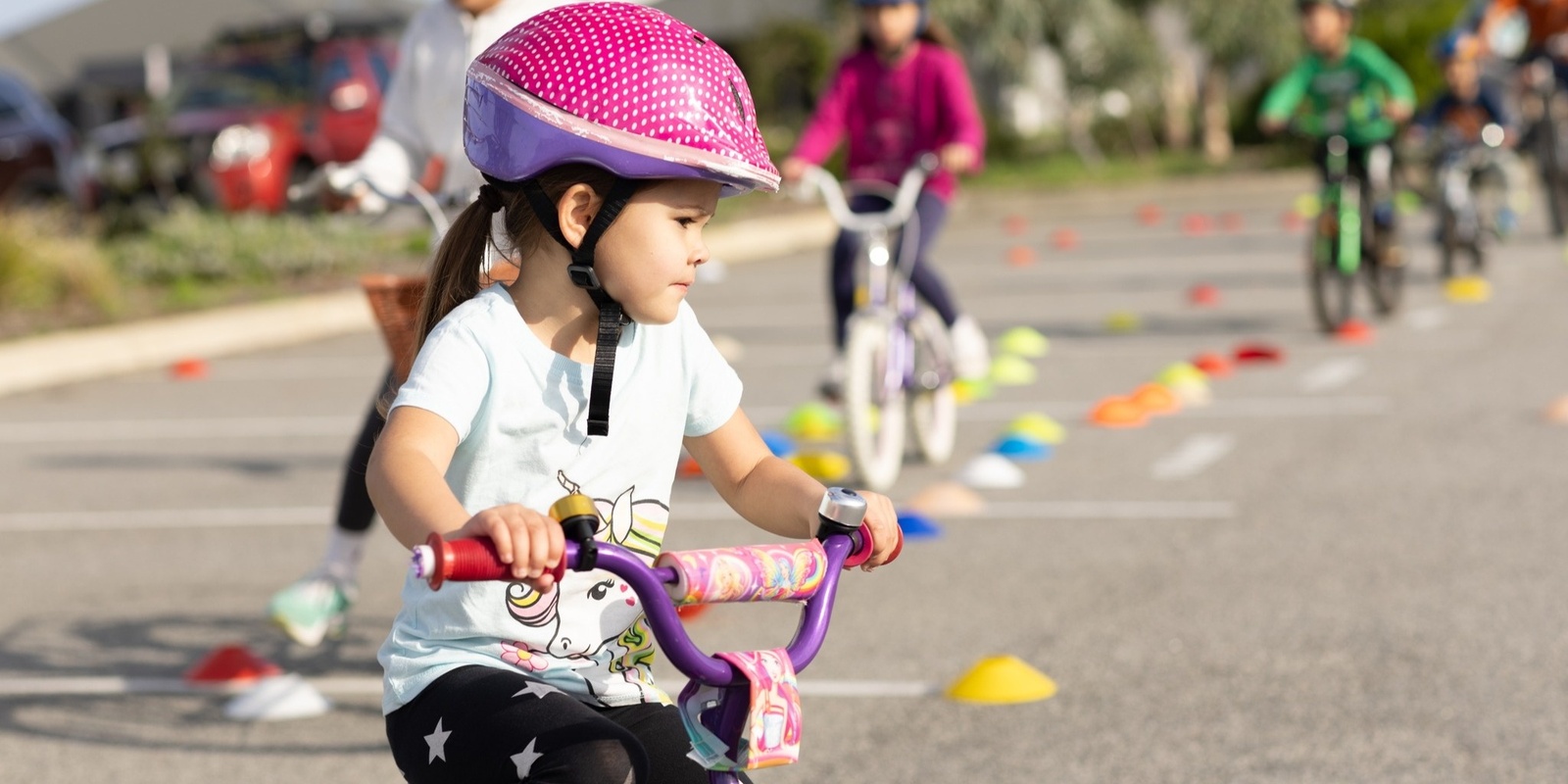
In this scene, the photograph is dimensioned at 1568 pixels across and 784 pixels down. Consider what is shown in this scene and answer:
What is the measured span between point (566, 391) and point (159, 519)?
17.4 feet

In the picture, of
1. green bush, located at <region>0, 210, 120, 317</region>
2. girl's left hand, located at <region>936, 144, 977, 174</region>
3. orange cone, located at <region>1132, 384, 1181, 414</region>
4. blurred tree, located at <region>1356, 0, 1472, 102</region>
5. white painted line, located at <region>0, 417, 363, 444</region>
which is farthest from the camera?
blurred tree, located at <region>1356, 0, 1472, 102</region>

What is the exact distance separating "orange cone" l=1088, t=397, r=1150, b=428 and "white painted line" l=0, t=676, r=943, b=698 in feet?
13.6

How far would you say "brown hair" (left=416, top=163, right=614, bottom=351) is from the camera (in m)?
2.85

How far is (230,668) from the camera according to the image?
17.0 ft

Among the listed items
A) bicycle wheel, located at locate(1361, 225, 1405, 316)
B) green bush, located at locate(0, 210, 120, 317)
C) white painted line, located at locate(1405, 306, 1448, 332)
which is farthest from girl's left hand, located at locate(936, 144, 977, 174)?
green bush, located at locate(0, 210, 120, 317)

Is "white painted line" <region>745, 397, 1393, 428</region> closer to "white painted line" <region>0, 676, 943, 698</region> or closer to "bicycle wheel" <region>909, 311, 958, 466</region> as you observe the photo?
"bicycle wheel" <region>909, 311, 958, 466</region>

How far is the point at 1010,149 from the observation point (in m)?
30.2

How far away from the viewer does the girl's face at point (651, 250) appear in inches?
107

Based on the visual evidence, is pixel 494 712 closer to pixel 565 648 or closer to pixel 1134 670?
pixel 565 648

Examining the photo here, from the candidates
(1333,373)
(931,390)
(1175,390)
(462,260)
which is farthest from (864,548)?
(1333,373)

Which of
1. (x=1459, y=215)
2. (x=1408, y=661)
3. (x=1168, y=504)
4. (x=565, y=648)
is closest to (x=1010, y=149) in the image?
(x=1459, y=215)

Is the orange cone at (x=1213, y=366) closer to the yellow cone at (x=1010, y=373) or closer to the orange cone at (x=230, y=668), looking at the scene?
the yellow cone at (x=1010, y=373)

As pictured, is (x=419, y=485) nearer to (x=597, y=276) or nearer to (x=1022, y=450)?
(x=597, y=276)

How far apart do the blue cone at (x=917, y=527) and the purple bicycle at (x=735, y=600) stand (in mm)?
4131
